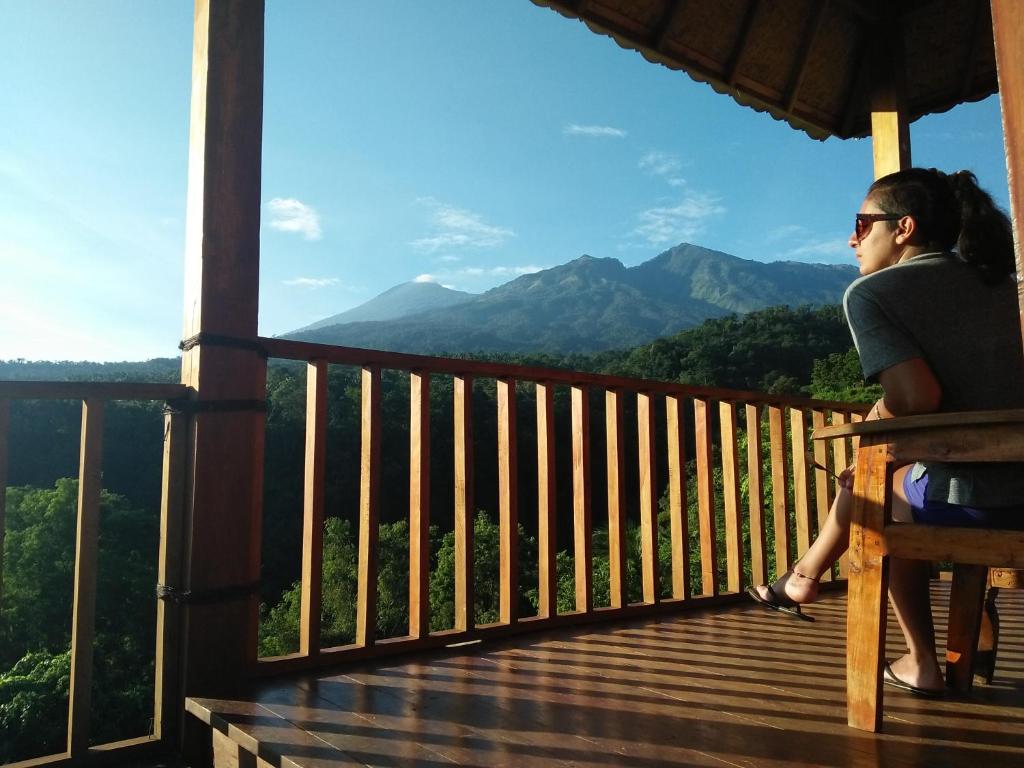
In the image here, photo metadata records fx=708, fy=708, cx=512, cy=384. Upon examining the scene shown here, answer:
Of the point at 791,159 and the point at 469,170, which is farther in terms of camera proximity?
the point at 791,159

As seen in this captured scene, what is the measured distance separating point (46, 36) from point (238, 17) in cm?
5225

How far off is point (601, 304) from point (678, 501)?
323 ft

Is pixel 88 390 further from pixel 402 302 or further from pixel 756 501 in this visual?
pixel 402 302

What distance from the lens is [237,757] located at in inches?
56.5

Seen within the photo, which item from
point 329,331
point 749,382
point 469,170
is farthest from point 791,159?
point 749,382

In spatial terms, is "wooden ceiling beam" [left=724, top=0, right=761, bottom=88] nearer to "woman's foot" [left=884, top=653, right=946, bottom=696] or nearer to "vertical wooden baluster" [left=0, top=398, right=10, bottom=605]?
"woman's foot" [left=884, top=653, right=946, bottom=696]

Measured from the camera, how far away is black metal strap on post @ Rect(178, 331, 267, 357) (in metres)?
1.81

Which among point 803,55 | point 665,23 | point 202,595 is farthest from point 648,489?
point 803,55

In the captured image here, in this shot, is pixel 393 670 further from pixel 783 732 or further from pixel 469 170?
pixel 469 170

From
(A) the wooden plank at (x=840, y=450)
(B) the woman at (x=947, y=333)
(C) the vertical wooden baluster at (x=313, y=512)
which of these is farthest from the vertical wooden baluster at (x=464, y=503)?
(A) the wooden plank at (x=840, y=450)

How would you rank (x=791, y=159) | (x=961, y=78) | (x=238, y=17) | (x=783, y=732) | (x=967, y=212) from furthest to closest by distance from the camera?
(x=791, y=159) < (x=961, y=78) < (x=238, y=17) < (x=967, y=212) < (x=783, y=732)

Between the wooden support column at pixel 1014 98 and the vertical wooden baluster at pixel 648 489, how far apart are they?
2006mm

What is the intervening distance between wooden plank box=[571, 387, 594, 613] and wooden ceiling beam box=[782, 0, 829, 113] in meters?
2.28

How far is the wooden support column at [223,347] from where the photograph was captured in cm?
176
